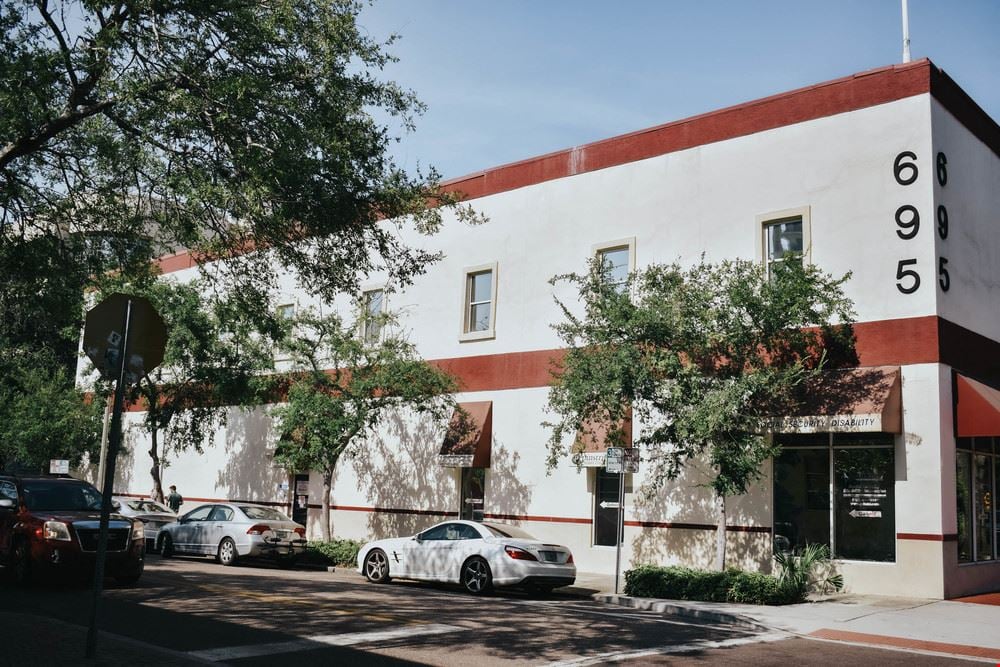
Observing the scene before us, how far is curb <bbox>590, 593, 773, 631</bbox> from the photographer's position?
14566mm

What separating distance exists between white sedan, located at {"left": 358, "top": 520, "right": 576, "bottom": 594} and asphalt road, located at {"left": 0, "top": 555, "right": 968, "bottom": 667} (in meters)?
0.52

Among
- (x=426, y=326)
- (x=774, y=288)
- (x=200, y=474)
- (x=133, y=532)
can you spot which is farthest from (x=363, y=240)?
(x=200, y=474)

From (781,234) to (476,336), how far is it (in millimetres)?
8564

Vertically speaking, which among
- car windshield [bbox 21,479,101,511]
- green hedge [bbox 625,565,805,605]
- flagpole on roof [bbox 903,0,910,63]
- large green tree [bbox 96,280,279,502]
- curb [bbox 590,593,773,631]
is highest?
flagpole on roof [bbox 903,0,910,63]

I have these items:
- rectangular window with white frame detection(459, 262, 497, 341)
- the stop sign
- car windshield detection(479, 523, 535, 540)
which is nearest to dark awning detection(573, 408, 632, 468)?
car windshield detection(479, 523, 535, 540)

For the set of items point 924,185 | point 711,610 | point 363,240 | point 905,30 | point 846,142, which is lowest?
point 711,610

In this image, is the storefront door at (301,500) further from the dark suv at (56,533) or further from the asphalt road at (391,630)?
the dark suv at (56,533)

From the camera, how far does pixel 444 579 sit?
18.1 metres

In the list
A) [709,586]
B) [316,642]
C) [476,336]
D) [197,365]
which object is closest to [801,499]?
[709,586]

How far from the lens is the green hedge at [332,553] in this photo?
2289 cm

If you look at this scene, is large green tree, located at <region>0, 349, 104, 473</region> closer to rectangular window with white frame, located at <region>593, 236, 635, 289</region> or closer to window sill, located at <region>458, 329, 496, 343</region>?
window sill, located at <region>458, 329, 496, 343</region>

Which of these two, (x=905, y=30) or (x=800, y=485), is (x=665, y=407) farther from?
(x=905, y=30)

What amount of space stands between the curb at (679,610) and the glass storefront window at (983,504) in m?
7.21

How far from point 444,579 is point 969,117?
1457 cm
